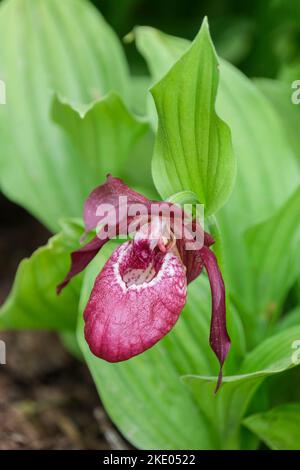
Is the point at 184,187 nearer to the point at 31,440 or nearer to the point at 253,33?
the point at 31,440

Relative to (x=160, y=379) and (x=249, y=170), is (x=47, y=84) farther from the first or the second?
(x=160, y=379)

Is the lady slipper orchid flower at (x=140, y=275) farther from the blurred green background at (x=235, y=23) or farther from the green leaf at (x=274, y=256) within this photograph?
the blurred green background at (x=235, y=23)

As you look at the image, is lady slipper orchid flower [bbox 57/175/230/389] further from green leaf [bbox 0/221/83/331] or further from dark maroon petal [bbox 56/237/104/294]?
green leaf [bbox 0/221/83/331]

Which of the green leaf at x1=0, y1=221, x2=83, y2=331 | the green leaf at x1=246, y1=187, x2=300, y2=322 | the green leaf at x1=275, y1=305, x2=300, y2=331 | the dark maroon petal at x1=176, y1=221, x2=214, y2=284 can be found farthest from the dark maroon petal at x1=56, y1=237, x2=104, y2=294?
the green leaf at x1=275, y1=305, x2=300, y2=331

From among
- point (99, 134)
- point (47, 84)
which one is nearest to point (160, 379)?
point (99, 134)

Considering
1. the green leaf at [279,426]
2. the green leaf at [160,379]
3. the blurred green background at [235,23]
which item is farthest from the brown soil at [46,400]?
the blurred green background at [235,23]

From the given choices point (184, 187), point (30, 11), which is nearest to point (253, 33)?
point (30, 11)
